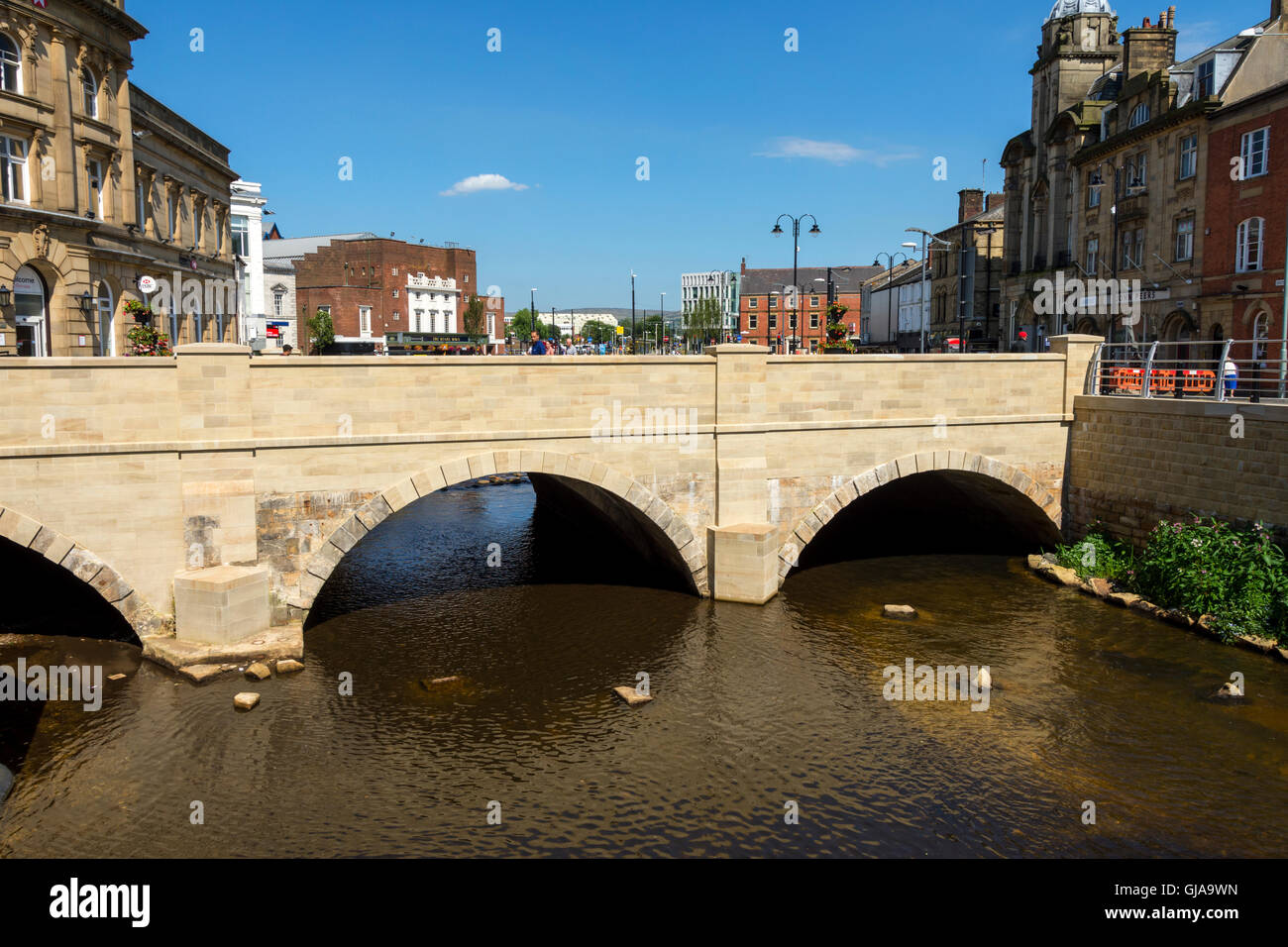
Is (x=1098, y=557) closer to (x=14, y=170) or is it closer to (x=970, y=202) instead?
(x=14, y=170)

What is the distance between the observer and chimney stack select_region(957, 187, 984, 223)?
64.0 metres

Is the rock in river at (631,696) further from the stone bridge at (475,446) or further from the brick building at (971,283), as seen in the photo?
the brick building at (971,283)

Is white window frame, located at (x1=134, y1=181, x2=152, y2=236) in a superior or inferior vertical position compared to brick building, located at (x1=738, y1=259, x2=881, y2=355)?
inferior

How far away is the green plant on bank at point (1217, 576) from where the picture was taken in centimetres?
1775

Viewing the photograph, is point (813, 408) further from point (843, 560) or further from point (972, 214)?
point (972, 214)

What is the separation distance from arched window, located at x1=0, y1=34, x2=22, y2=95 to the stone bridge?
45.6 feet

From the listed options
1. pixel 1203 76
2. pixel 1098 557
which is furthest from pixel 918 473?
pixel 1203 76

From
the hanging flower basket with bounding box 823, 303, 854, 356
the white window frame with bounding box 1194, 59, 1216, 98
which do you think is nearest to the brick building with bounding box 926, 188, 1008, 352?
the white window frame with bounding box 1194, 59, 1216, 98

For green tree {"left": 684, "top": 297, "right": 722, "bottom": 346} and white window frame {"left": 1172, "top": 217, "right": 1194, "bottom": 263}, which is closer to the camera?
white window frame {"left": 1172, "top": 217, "right": 1194, "bottom": 263}

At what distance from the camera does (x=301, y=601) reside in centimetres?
1756

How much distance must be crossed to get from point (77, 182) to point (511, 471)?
18.2 meters

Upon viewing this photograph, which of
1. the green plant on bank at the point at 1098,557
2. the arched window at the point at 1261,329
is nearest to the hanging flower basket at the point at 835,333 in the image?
the green plant on bank at the point at 1098,557

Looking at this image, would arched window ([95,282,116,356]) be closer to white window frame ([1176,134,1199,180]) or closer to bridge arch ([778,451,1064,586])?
bridge arch ([778,451,1064,586])
